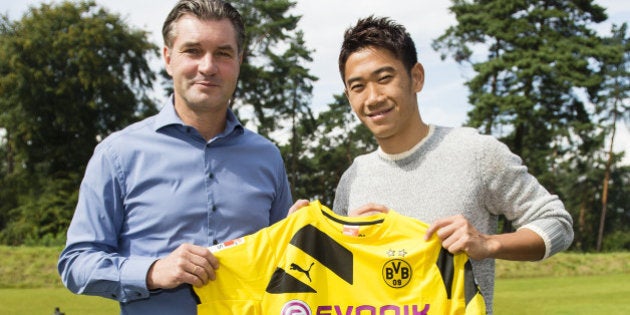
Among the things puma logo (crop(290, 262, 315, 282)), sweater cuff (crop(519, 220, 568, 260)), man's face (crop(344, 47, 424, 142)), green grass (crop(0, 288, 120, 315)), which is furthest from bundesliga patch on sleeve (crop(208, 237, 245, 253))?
green grass (crop(0, 288, 120, 315))

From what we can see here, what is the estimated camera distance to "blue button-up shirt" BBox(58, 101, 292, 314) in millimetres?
2898

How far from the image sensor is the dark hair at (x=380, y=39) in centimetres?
310

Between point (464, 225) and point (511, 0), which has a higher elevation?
point (511, 0)

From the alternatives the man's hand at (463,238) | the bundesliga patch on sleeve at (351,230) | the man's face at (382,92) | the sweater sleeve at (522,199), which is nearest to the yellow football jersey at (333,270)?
the bundesliga patch on sleeve at (351,230)

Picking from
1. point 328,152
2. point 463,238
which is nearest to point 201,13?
point 463,238

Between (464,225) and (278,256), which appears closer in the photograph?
(464,225)

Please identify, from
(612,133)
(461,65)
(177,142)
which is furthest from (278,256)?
(612,133)

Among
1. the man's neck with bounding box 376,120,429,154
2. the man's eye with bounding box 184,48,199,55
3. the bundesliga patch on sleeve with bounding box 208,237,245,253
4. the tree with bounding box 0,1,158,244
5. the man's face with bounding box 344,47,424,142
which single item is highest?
the tree with bounding box 0,1,158,244

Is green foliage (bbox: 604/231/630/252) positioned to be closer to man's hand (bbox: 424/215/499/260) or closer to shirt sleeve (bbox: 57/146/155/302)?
man's hand (bbox: 424/215/499/260)

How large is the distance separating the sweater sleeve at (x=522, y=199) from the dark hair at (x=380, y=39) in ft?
1.93

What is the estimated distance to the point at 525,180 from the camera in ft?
9.57

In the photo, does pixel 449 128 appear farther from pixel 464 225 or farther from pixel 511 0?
pixel 511 0

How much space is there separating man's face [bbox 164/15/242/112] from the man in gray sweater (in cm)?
60

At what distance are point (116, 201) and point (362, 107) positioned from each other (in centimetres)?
130
